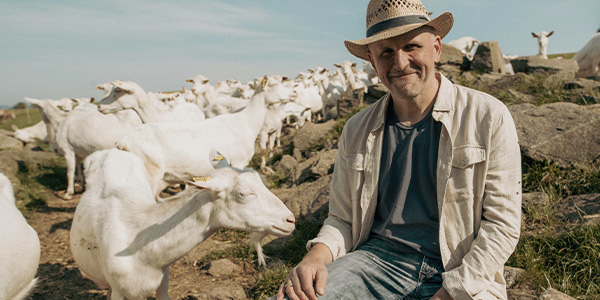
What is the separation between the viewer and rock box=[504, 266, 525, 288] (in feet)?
10.8

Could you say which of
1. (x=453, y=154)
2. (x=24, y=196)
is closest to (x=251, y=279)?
(x=453, y=154)

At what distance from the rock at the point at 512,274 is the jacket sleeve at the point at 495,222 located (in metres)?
1.41

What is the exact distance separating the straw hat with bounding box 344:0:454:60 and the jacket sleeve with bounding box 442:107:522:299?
0.63 metres

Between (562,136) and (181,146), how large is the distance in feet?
17.2

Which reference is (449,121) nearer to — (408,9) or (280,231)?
(408,9)

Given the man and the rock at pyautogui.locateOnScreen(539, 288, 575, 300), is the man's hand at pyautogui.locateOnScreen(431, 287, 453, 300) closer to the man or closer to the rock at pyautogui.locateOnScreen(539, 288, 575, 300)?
the man

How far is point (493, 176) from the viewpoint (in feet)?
6.92

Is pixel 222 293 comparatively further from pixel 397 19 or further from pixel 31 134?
pixel 31 134

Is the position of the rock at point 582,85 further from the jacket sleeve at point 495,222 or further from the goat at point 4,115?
the goat at point 4,115

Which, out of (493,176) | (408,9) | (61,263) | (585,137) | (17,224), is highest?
(408,9)

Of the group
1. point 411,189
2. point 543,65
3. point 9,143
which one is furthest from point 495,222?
point 9,143

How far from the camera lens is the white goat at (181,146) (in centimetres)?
623

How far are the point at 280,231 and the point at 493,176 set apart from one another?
163 cm

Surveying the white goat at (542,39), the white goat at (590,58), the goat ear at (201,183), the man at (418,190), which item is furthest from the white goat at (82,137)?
the white goat at (542,39)
